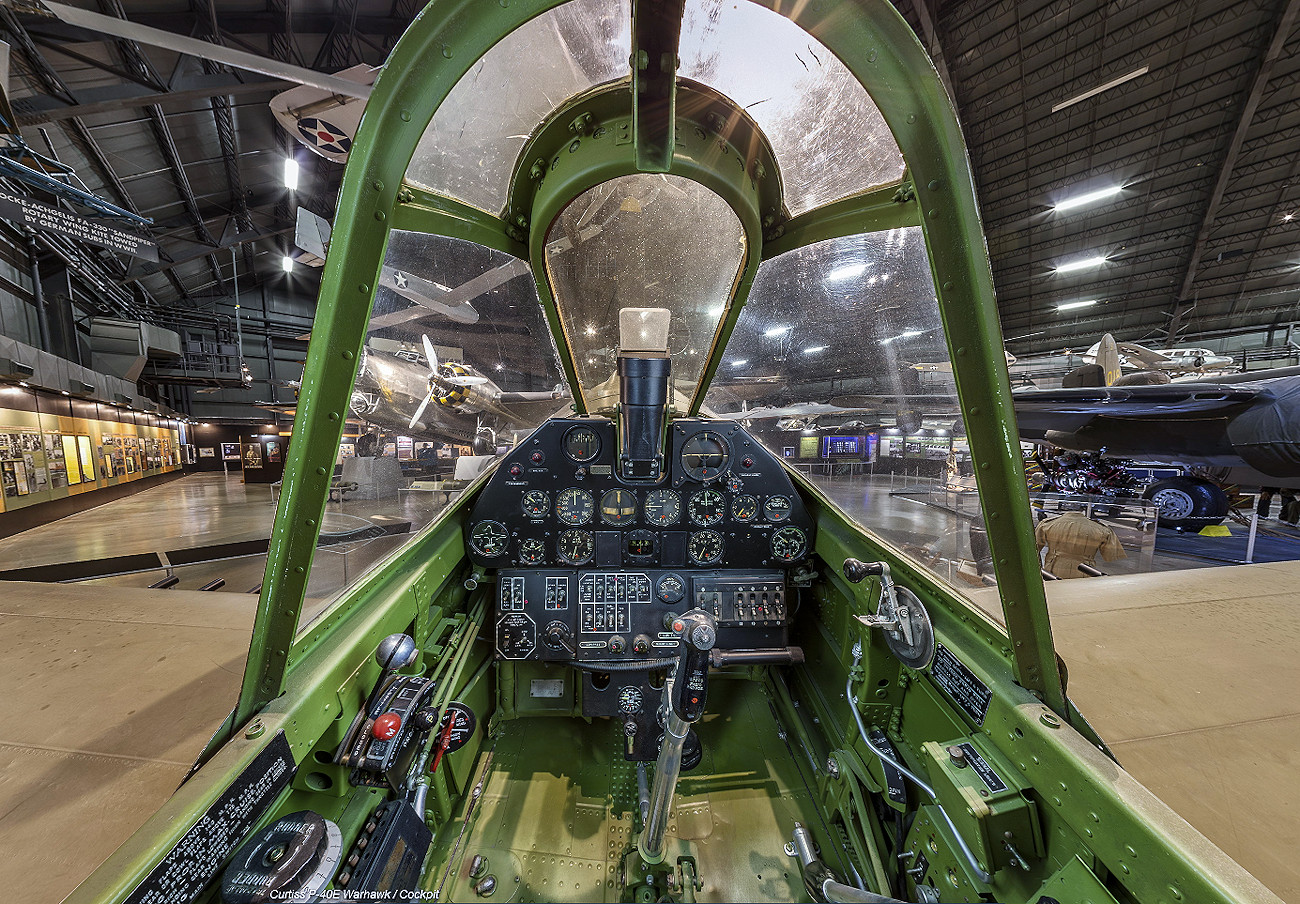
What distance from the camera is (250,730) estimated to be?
986 millimetres

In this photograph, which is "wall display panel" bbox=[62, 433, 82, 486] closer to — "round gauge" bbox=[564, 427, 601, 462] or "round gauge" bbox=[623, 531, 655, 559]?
"round gauge" bbox=[564, 427, 601, 462]

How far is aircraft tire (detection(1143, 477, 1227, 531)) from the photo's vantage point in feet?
23.2

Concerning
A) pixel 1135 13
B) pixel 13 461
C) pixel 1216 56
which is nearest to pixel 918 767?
pixel 13 461

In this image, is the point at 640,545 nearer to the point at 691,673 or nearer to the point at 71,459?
the point at 691,673

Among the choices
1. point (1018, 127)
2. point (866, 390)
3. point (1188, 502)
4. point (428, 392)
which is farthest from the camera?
point (1018, 127)

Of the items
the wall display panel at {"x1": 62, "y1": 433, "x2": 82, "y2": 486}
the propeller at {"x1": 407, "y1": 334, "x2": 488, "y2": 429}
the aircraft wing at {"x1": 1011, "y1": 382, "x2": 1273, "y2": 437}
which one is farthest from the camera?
the wall display panel at {"x1": 62, "y1": 433, "x2": 82, "y2": 486}

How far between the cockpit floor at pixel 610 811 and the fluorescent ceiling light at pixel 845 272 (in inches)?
84.0

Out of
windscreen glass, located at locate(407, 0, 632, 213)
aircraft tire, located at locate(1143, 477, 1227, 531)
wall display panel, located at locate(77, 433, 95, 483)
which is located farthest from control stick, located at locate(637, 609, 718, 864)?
wall display panel, located at locate(77, 433, 95, 483)

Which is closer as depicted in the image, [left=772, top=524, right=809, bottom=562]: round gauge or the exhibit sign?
[left=772, top=524, right=809, bottom=562]: round gauge

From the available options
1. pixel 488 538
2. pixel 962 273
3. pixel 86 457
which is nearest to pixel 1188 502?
pixel 962 273

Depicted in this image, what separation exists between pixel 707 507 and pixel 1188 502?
955 centimetres

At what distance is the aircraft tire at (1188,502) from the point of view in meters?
7.06

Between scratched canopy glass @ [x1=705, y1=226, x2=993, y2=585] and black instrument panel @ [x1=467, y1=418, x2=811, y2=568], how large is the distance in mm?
237

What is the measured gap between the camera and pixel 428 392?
1.74 meters
